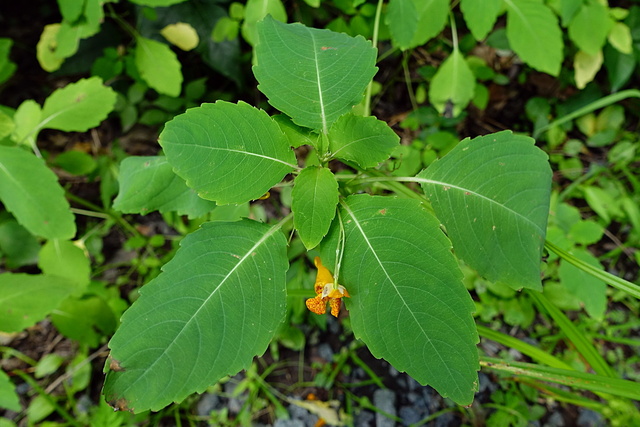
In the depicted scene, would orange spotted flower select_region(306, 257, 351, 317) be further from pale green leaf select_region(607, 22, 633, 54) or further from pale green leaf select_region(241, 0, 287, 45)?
pale green leaf select_region(607, 22, 633, 54)

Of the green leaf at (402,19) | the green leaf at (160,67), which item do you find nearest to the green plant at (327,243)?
the green leaf at (402,19)

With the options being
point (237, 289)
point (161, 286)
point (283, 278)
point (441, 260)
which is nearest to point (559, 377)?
point (441, 260)

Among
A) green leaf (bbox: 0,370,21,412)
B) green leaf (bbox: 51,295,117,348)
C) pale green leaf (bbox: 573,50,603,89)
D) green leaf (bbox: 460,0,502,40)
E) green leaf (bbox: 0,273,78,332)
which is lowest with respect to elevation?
green leaf (bbox: 51,295,117,348)

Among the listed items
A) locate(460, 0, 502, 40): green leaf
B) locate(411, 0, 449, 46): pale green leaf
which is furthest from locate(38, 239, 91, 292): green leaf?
locate(460, 0, 502, 40): green leaf

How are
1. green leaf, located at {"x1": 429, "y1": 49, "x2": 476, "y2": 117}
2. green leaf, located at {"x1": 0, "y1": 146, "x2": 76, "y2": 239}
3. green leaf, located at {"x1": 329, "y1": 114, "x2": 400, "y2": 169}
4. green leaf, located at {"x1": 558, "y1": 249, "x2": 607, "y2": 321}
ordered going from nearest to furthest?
1. green leaf, located at {"x1": 329, "y1": 114, "x2": 400, "y2": 169}
2. green leaf, located at {"x1": 0, "y1": 146, "x2": 76, "y2": 239}
3. green leaf, located at {"x1": 558, "y1": 249, "x2": 607, "y2": 321}
4. green leaf, located at {"x1": 429, "y1": 49, "x2": 476, "y2": 117}

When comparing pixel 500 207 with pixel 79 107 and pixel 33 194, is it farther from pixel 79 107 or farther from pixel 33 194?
pixel 79 107

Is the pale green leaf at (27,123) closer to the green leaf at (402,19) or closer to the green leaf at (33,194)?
the green leaf at (33,194)
